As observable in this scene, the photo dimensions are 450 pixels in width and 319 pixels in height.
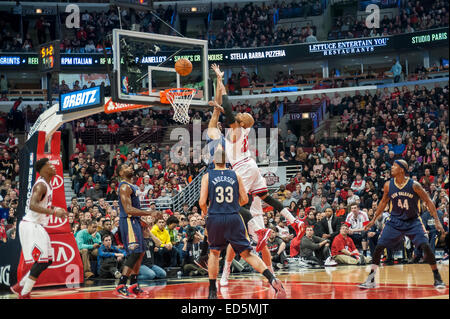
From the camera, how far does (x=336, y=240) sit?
14.3 metres

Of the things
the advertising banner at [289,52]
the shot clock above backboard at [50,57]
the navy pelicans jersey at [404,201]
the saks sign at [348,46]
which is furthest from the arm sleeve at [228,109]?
the saks sign at [348,46]

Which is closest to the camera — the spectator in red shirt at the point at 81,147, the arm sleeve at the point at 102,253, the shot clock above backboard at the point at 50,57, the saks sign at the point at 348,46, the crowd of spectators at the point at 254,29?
the shot clock above backboard at the point at 50,57

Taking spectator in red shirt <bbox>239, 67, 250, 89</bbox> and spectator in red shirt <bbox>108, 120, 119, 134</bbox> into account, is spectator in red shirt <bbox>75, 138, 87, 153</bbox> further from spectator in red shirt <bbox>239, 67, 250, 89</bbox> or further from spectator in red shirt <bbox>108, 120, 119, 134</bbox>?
spectator in red shirt <bbox>239, 67, 250, 89</bbox>

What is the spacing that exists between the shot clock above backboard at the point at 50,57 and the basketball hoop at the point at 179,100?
222cm

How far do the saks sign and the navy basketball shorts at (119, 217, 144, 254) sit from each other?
77.9ft

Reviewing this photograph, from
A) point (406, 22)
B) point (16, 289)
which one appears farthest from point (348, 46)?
point (16, 289)

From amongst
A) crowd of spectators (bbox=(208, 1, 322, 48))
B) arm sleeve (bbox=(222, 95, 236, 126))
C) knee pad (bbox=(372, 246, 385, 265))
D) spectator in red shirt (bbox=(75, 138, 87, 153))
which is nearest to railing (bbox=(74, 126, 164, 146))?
spectator in red shirt (bbox=(75, 138, 87, 153))

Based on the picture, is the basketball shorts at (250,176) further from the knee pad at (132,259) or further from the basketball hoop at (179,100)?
the basketball hoop at (179,100)

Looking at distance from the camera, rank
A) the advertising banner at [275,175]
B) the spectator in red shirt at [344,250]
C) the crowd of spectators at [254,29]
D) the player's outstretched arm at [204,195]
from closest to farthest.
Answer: the player's outstretched arm at [204,195] → the spectator in red shirt at [344,250] → the advertising banner at [275,175] → the crowd of spectators at [254,29]

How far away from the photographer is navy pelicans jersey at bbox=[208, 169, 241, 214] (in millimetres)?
7734

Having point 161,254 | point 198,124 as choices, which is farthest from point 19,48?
point 161,254

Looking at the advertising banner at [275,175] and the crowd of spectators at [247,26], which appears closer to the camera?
the advertising banner at [275,175]

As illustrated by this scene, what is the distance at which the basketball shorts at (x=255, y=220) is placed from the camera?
9.23 meters
